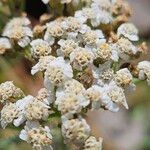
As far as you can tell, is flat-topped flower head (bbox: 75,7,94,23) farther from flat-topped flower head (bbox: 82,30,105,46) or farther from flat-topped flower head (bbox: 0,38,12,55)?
flat-topped flower head (bbox: 0,38,12,55)

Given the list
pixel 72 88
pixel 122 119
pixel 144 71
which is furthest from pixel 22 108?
pixel 122 119

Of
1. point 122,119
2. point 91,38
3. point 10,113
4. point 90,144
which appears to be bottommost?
point 122,119

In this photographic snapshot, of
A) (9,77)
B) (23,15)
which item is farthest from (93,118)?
(23,15)

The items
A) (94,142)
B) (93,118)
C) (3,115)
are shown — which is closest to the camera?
(94,142)

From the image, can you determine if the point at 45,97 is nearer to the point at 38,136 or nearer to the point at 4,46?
the point at 38,136

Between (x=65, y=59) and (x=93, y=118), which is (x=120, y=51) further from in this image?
(x=93, y=118)

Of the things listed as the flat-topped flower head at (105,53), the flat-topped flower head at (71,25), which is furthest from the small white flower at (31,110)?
the flat-topped flower head at (71,25)

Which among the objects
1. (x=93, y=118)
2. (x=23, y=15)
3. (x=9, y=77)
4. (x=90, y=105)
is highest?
(x=23, y=15)
